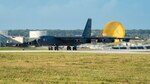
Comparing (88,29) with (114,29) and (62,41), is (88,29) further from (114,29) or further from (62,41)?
(114,29)

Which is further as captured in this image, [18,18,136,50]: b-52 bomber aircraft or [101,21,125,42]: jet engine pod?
[101,21,125,42]: jet engine pod

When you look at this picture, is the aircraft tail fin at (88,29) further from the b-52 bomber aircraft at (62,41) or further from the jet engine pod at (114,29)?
the jet engine pod at (114,29)

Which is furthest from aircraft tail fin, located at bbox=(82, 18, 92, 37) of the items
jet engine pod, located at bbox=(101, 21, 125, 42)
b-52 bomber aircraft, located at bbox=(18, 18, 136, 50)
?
jet engine pod, located at bbox=(101, 21, 125, 42)

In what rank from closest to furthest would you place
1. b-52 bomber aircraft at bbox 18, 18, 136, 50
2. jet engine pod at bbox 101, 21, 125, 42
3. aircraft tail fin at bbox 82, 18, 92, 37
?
1. b-52 bomber aircraft at bbox 18, 18, 136, 50
2. aircraft tail fin at bbox 82, 18, 92, 37
3. jet engine pod at bbox 101, 21, 125, 42

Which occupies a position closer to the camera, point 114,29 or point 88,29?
point 88,29

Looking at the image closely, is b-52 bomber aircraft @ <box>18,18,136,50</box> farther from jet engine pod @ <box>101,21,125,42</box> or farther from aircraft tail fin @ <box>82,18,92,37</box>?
jet engine pod @ <box>101,21,125,42</box>

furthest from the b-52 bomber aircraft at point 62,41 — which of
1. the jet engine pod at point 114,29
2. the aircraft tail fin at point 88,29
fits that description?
the jet engine pod at point 114,29

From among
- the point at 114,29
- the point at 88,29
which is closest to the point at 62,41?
the point at 88,29

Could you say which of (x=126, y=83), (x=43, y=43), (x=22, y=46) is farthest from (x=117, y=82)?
(x=22, y=46)

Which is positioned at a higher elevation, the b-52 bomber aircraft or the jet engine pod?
the jet engine pod

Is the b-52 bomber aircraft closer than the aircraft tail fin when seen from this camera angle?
Yes

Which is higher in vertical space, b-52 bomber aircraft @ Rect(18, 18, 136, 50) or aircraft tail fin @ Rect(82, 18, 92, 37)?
aircraft tail fin @ Rect(82, 18, 92, 37)

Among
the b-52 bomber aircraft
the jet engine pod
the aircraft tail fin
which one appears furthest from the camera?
the jet engine pod

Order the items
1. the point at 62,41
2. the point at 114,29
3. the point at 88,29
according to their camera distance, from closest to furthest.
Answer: the point at 62,41, the point at 88,29, the point at 114,29
